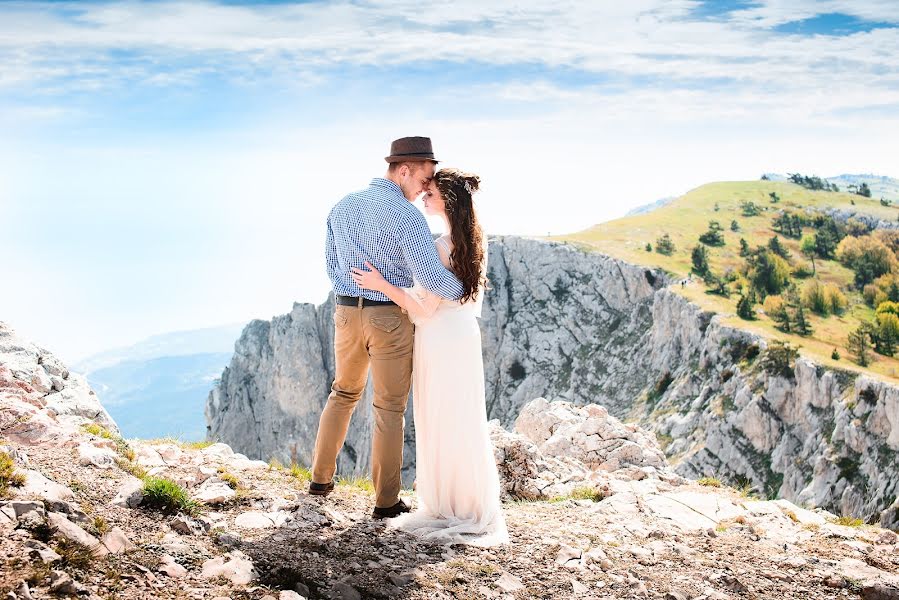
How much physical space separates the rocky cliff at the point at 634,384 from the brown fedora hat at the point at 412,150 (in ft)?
30.6

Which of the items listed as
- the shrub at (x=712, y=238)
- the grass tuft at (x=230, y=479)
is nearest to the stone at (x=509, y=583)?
the grass tuft at (x=230, y=479)

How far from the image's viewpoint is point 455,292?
7820 millimetres

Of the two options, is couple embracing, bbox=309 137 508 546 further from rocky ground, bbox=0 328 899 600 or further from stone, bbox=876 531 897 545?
stone, bbox=876 531 897 545

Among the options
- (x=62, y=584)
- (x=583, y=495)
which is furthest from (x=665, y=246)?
(x=62, y=584)

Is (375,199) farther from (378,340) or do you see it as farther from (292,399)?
(292,399)

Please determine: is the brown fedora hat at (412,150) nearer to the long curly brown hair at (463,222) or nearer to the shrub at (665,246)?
the long curly brown hair at (463,222)

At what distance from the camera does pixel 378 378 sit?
7918 mm

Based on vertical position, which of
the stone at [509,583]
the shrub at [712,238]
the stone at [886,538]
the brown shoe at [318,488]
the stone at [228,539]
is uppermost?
the shrub at [712,238]

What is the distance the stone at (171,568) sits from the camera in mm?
5645

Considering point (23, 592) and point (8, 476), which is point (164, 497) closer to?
point (8, 476)

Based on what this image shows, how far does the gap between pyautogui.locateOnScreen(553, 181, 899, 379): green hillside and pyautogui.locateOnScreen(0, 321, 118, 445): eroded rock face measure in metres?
40.7

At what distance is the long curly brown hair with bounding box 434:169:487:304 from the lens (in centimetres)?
792

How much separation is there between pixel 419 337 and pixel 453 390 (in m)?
0.74

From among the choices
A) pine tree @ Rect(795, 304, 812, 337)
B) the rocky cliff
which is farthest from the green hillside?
the rocky cliff
